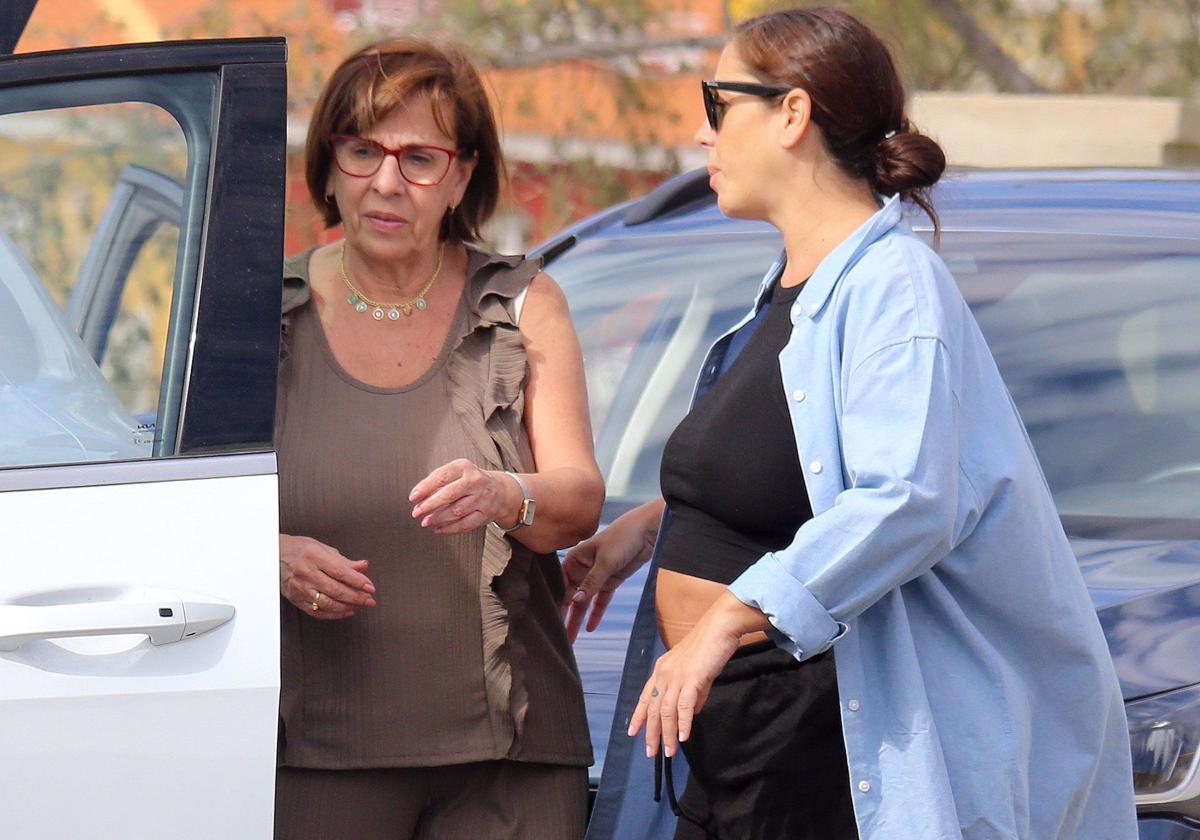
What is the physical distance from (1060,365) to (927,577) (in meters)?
1.51

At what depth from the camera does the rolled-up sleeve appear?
1.90 metres

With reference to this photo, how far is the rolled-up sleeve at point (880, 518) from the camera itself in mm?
1899

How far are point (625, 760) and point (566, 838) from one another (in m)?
0.14

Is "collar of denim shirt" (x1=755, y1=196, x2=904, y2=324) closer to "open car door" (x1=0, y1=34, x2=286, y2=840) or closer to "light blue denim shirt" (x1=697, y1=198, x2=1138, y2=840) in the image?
"light blue denim shirt" (x1=697, y1=198, x2=1138, y2=840)

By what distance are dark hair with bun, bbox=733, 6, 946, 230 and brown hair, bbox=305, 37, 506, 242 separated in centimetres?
45

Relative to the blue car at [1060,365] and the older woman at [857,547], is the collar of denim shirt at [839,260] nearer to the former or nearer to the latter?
the older woman at [857,547]

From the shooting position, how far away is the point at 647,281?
4.06 meters

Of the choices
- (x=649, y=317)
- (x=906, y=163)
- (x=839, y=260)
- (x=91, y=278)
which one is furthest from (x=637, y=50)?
(x=839, y=260)

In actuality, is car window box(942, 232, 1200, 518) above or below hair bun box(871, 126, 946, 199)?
above

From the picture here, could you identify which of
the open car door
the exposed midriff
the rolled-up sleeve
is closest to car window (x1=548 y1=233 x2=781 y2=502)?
the exposed midriff

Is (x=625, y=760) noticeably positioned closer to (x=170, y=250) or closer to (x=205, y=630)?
(x=205, y=630)

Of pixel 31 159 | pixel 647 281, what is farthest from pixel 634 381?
pixel 31 159

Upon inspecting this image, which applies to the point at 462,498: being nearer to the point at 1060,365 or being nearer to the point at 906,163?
the point at 906,163

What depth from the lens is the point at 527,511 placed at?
2.25m
